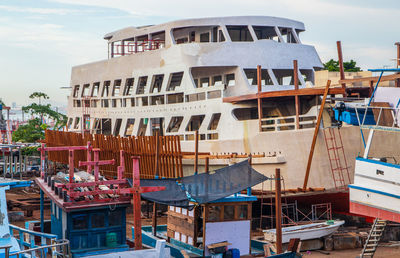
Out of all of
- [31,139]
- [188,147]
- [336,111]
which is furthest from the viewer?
[31,139]

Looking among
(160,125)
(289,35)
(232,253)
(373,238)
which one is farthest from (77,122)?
(232,253)

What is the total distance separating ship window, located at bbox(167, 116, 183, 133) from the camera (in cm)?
2951

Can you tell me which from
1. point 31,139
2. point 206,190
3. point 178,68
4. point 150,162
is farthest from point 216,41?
point 31,139

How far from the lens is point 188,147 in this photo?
27.5 meters

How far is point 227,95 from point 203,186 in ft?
37.2

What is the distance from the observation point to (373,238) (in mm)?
19516

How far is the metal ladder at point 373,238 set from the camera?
60.3ft

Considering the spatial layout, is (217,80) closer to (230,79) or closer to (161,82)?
(230,79)

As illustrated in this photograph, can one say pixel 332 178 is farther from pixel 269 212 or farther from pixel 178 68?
pixel 178 68

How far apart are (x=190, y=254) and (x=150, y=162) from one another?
930 centimetres

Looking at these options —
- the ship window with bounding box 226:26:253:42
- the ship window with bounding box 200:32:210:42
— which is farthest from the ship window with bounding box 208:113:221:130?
the ship window with bounding box 226:26:253:42

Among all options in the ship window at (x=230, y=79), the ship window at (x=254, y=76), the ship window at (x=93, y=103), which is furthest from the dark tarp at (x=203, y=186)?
the ship window at (x=93, y=103)

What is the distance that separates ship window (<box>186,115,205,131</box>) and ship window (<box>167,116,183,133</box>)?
0.90m

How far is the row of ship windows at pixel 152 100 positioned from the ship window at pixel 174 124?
2.99ft
